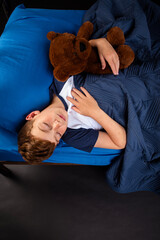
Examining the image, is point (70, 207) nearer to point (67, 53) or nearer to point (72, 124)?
point (72, 124)

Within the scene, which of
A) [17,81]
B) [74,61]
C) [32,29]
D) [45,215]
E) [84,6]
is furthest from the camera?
[84,6]

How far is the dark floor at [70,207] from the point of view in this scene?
107 cm

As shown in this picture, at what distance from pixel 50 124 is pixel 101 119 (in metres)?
0.26

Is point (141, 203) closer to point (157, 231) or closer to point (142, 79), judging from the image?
point (157, 231)

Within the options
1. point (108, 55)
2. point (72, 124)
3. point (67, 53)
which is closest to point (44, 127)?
point (72, 124)

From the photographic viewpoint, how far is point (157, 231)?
1.06 m

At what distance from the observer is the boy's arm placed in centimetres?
82

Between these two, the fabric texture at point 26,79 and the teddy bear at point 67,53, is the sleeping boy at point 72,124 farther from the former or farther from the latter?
the teddy bear at point 67,53

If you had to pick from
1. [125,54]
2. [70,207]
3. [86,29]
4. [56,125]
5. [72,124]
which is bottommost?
[70,207]

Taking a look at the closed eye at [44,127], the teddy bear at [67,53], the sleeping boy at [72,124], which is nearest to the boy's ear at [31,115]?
the sleeping boy at [72,124]

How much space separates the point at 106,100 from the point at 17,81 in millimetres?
478

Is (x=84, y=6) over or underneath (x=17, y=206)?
over

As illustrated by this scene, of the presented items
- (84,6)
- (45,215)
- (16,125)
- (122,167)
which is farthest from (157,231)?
(84,6)

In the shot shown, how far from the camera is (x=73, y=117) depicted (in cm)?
92
